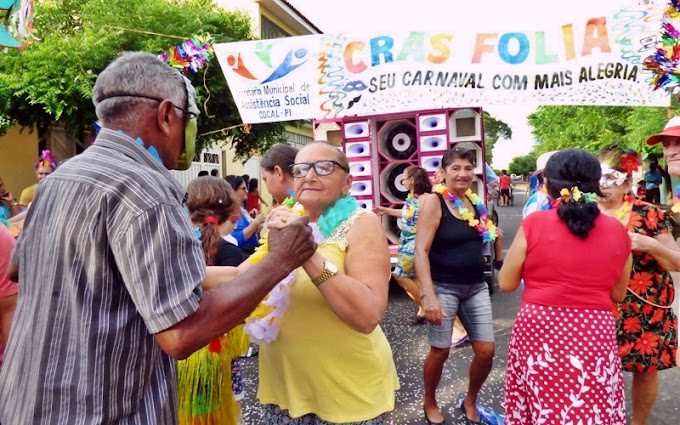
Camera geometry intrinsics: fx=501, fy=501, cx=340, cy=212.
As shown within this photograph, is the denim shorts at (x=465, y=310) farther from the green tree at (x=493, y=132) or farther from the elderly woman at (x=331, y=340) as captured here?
the green tree at (x=493, y=132)

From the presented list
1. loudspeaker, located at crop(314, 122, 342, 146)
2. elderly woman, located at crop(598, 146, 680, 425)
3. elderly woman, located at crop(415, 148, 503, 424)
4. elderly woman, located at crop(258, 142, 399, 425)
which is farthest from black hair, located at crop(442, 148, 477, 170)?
loudspeaker, located at crop(314, 122, 342, 146)

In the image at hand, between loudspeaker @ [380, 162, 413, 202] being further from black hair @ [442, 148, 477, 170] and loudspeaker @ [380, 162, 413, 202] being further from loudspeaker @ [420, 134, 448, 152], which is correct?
black hair @ [442, 148, 477, 170]

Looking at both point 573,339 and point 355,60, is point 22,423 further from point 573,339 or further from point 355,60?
point 355,60

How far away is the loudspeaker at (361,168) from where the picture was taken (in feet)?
24.6

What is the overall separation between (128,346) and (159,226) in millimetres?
326

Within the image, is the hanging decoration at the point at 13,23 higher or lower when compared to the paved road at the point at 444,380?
higher

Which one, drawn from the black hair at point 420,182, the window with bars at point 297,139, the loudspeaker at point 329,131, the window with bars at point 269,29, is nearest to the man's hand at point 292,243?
the black hair at point 420,182

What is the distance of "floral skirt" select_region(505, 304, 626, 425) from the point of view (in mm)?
2260

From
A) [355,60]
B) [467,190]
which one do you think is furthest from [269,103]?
[467,190]

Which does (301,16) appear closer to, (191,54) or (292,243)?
(191,54)

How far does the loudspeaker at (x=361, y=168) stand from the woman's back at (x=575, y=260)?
17.0ft

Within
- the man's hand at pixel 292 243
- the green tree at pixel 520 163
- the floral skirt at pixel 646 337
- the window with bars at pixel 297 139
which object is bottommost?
the green tree at pixel 520 163

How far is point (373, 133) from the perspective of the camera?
7.56 meters

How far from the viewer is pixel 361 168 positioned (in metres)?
7.55
